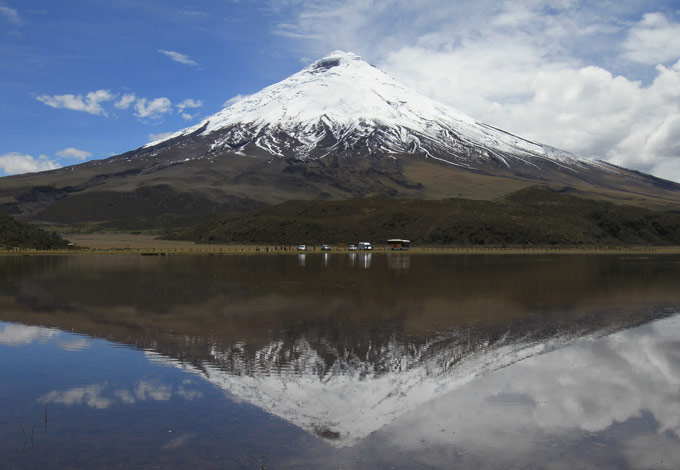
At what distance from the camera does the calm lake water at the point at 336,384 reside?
10125 mm

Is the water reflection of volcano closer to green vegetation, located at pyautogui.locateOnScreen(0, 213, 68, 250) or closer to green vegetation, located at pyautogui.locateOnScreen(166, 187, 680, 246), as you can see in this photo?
green vegetation, located at pyautogui.locateOnScreen(0, 213, 68, 250)

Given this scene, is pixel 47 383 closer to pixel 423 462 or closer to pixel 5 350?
pixel 5 350

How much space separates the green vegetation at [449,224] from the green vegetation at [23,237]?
3531 centimetres

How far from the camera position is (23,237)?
292 feet

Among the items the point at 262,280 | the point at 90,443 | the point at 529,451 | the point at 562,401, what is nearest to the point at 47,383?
the point at 90,443

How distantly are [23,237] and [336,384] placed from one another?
8826 centimetres

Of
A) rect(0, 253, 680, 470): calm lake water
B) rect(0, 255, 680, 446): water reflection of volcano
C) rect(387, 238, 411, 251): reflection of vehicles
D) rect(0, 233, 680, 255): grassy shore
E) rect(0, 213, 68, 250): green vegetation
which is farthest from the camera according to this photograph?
rect(387, 238, 411, 251): reflection of vehicles

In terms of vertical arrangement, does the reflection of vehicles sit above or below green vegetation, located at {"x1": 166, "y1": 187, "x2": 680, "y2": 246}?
below

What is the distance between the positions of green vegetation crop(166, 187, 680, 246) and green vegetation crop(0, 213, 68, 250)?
35305 millimetres

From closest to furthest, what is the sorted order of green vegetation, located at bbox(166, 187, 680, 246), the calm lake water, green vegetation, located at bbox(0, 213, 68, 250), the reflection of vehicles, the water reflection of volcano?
the calm lake water
the water reflection of volcano
green vegetation, located at bbox(0, 213, 68, 250)
the reflection of vehicles
green vegetation, located at bbox(166, 187, 680, 246)

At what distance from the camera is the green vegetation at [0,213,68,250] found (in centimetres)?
8644

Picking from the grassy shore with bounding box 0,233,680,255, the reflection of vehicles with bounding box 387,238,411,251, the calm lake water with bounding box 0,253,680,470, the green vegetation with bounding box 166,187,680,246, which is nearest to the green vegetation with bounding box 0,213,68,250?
the grassy shore with bounding box 0,233,680,255

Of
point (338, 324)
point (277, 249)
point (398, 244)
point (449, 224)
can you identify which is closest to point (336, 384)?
point (338, 324)

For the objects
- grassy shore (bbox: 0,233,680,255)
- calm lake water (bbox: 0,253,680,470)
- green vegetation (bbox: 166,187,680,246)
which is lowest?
calm lake water (bbox: 0,253,680,470)
